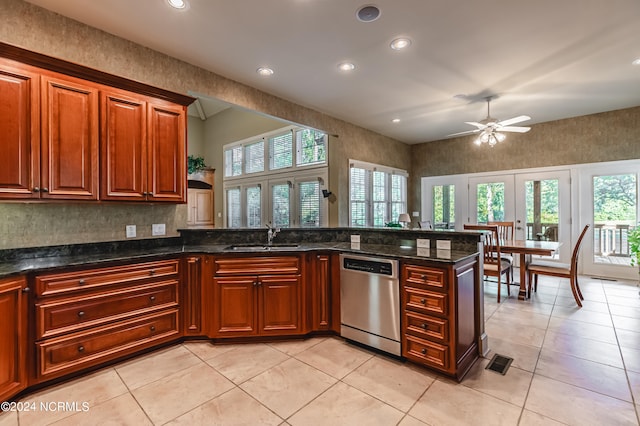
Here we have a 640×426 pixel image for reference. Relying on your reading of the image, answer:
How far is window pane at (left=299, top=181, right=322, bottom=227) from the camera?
220 inches

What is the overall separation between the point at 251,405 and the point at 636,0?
4.11 m

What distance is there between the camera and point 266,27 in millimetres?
2527

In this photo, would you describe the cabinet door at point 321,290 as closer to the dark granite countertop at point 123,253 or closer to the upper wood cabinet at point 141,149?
the dark granite countertop at point 123,253

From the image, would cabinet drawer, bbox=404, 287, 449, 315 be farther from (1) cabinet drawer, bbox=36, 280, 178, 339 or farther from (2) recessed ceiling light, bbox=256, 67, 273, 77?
(2) recessed ceiling light, bbox=256, 67, 273, 77

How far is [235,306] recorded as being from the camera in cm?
270

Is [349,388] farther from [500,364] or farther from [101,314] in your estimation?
[101,314]

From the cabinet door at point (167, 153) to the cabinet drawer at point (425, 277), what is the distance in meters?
2.25

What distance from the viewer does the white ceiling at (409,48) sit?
7.49 feet

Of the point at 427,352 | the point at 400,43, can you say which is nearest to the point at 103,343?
the point at 427,352

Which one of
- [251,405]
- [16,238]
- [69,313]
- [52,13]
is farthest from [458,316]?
[52,13]

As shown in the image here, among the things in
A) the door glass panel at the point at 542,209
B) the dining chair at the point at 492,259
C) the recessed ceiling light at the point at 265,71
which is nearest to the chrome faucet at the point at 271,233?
the recessed ceiling light at the point at 265,71

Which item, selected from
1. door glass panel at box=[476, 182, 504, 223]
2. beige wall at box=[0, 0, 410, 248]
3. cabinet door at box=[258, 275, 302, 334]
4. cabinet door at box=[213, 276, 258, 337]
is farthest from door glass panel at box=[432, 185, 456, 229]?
cabinet door at box=[213, 276, 258, 337]

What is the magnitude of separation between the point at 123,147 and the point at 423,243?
2.87 metres

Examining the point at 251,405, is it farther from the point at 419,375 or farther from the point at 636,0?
the point at 636,0
